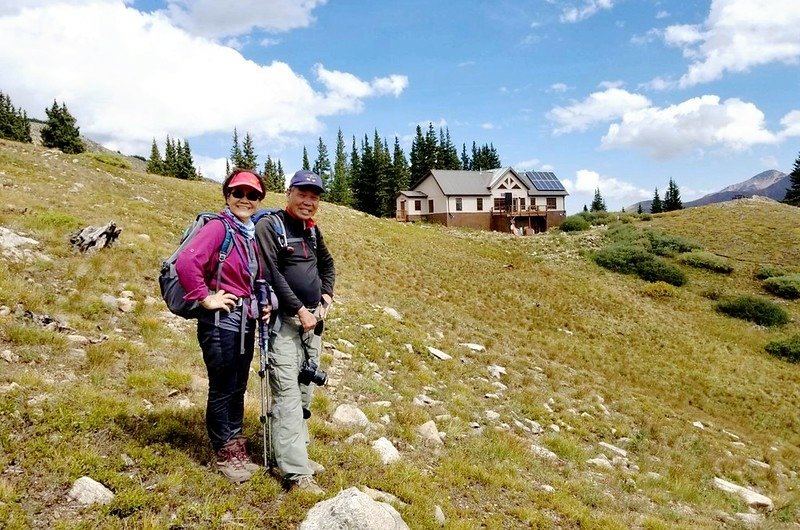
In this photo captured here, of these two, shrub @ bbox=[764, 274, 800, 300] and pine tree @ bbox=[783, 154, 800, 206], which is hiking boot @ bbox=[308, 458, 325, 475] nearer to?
shrub @ bbox=[764, 274, 800, 300]

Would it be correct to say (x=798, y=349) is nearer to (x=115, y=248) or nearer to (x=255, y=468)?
(x=255, y=468)

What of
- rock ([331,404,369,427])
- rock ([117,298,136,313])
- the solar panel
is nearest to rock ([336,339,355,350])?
rock ([331,404,369,427])

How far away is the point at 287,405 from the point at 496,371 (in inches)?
372

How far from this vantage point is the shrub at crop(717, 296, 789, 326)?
90.2 ft

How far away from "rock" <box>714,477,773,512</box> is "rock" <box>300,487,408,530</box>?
8.30m

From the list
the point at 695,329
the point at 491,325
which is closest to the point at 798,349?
the point at 695,329

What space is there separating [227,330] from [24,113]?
123859mm

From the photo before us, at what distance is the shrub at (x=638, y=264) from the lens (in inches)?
1315

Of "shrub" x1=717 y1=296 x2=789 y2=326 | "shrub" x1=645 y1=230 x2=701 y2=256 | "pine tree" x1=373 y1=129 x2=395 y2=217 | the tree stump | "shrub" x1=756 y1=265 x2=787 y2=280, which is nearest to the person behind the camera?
the tree stump

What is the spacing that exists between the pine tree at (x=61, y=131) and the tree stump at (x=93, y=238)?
3055 inches

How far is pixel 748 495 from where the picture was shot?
933 cm

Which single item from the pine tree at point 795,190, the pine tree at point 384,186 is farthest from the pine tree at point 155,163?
the pine tree at point 795,190

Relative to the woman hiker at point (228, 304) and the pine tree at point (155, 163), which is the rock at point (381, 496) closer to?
the woman hiker at point (228, 304)

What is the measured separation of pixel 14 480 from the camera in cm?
424
